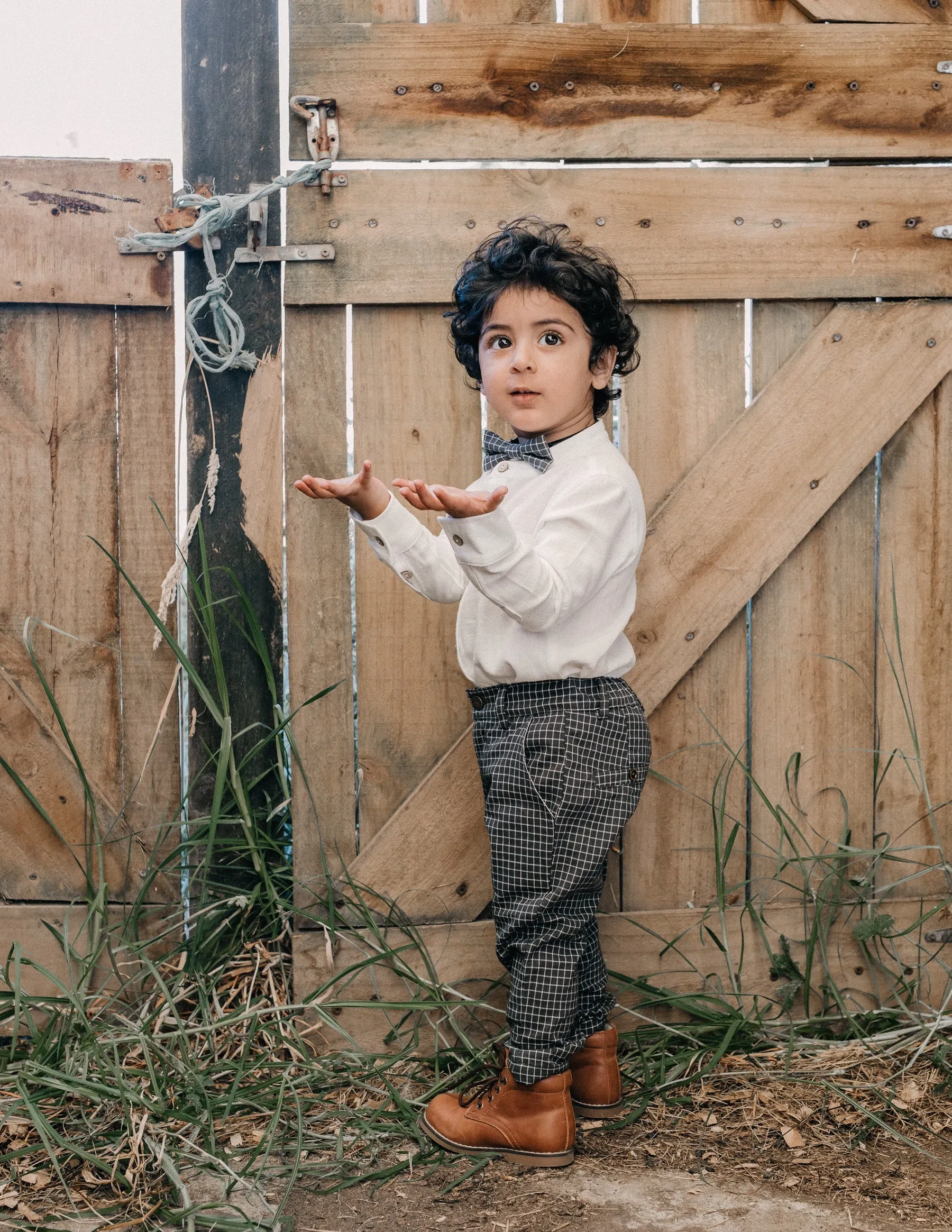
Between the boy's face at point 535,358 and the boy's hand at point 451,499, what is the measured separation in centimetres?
37

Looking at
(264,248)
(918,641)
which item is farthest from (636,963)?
(264,248)

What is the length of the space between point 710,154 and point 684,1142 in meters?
2.00

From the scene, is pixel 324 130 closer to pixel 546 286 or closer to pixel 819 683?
pixel 546 286

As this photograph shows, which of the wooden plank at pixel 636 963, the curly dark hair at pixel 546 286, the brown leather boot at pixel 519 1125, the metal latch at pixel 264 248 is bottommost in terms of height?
the brown leather boot at pixel 519 1125

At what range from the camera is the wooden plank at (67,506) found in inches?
92.7

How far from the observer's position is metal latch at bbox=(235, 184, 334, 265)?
2238 millimetres

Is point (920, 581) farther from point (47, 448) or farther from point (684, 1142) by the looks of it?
point (47, 448)

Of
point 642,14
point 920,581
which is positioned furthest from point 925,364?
point 642,14

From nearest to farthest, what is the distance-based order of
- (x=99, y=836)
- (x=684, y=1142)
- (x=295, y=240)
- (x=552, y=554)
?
(x=552, y=554)
(x=684, y=1142)
(x=295, y=240)
(x=99, y=836)

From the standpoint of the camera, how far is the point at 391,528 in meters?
1.84

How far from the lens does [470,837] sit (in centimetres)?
231

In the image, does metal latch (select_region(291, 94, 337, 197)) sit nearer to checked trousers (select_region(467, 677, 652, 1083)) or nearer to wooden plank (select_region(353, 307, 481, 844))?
wooden plank (select_region(353, 307, 481, 844))

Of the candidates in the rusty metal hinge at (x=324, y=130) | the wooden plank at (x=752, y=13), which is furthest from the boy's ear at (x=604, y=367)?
the wooden plank at (x=752, y=13)

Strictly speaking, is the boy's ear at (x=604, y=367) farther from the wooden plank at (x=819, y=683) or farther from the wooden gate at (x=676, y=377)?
the wooden plank at (x=819, y=683)
